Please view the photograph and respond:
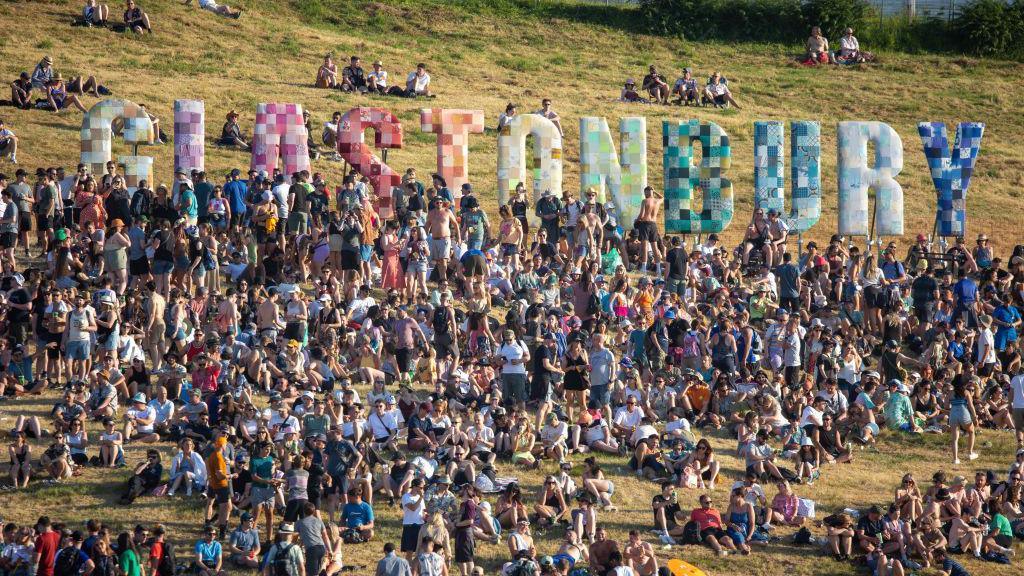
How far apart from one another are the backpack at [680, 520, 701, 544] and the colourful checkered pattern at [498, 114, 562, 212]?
12.4 metres

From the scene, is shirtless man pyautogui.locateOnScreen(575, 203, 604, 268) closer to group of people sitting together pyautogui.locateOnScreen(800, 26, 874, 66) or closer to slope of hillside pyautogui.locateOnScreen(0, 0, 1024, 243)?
slope of hillside pyautogui.locateOnScreen(0, 0, 1024, 243)

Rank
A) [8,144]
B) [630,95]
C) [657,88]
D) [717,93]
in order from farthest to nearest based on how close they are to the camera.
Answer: [717,93], [630,95], [657,88], [8,144]

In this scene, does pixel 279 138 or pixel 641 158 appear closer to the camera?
pixel 279 138

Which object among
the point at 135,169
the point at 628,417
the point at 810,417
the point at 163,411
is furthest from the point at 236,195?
the point at 810,417

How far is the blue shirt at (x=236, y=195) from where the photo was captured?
28.8 meters

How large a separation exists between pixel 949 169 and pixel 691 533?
15.7 m

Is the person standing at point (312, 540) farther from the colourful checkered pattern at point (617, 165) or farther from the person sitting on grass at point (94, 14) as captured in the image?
the person sitting on grass at point (94, 14)

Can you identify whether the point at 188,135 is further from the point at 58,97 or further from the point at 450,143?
the point at 58,97

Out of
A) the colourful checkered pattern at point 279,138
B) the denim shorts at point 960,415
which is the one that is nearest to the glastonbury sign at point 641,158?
the colourful checkered pattern at point 279,138

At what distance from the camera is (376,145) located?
33125mm

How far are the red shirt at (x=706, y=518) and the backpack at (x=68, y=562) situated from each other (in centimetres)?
826

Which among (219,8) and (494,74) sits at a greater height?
(219,8)

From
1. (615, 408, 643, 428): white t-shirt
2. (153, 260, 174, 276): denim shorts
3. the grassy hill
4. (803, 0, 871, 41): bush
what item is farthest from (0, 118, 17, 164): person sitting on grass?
(803, 0, 871, 41): bush

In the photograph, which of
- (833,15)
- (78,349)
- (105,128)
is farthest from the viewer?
(833,15)
